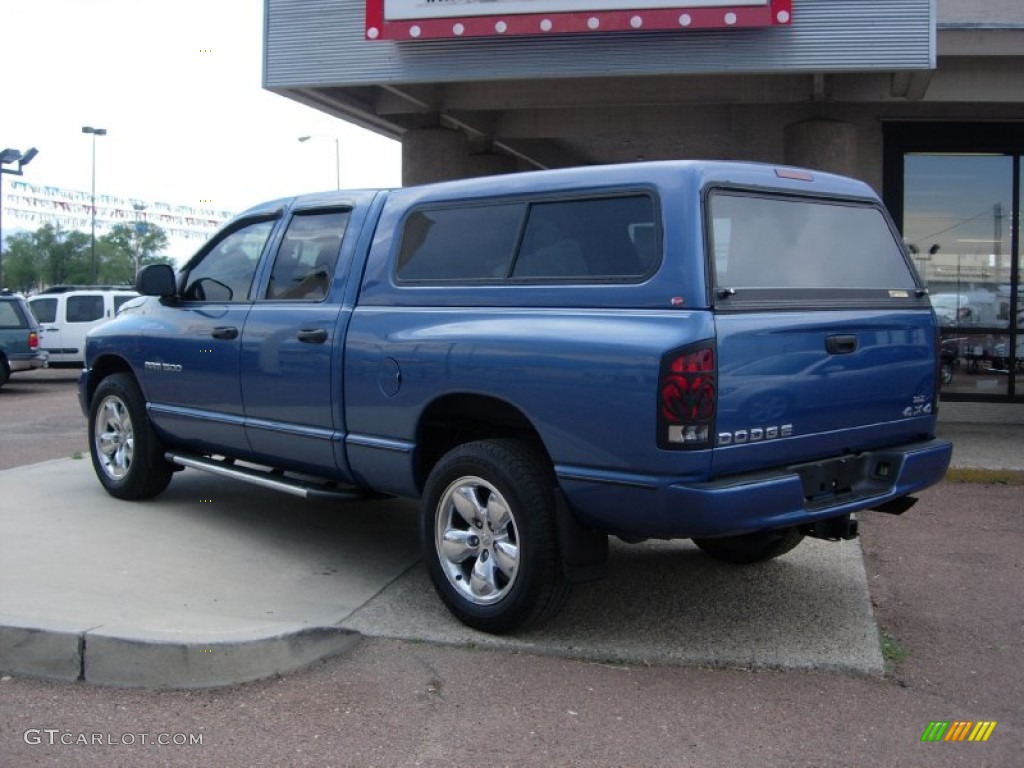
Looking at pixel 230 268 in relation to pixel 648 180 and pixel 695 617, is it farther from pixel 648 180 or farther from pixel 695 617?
pixel 695 617

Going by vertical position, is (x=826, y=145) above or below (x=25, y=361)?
above

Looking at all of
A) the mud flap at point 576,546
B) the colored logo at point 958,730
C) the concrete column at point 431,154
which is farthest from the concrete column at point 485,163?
the colored logo at point 958,730

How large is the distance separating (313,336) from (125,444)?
2.36 meters

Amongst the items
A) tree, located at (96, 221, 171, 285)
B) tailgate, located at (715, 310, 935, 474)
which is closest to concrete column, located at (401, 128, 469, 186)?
tailgate, located at (715, 310, 935, 474)

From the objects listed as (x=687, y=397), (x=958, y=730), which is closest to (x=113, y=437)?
(x=687, y=397)

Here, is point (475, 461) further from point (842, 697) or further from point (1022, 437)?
point (1022, 437)

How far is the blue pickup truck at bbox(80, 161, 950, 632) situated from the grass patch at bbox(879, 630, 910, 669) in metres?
0.52

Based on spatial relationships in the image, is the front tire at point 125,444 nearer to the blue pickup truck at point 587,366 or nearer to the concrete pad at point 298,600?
the concrete pad at point 298,600

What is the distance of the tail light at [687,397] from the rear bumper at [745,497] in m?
0.19

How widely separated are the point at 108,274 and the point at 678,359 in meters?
65.8

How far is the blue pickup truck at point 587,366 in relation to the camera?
4156mm

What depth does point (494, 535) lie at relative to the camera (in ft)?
15.5

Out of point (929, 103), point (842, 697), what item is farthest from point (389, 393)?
point (929, 103)

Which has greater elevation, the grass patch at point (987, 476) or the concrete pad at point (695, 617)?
the grass patch at point (987, 476)
